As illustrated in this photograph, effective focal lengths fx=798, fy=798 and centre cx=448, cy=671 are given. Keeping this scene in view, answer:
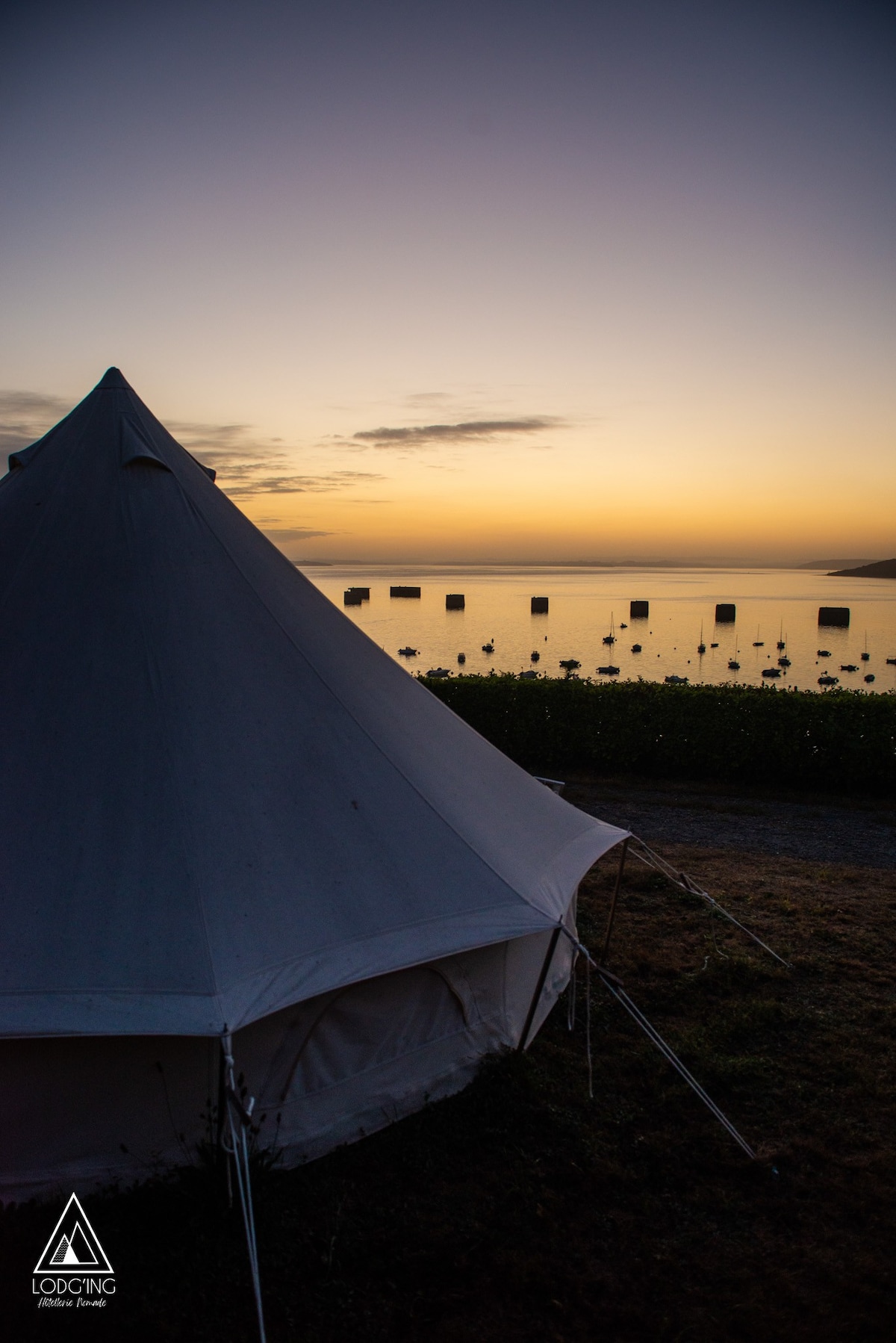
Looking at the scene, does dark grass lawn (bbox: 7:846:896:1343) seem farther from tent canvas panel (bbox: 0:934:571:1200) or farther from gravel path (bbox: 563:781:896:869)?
gravel path (bbox: 563:781:896:869)

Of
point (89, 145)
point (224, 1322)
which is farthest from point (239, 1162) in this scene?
point (89, 145)

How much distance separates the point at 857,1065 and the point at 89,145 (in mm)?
8941

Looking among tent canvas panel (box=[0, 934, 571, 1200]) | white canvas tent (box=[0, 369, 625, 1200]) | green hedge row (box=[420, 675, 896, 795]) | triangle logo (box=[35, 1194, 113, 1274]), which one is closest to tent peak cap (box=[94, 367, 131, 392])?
white canvas tent (box=[0, 369, 625, 1200])

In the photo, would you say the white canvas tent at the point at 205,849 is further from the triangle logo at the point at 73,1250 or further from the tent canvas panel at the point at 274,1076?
the triangle logo at the point at 73,1250

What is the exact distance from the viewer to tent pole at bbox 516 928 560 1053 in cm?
370

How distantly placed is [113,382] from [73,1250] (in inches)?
162

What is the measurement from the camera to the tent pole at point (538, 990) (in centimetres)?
370

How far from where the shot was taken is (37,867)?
119 inches

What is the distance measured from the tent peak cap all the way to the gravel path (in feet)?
20.9

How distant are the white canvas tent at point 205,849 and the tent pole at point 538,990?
0.32 feet

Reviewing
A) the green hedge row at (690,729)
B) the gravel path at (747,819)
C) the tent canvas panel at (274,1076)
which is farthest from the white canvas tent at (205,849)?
the green hedge row at (690,729)

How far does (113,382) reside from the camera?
4551 mm

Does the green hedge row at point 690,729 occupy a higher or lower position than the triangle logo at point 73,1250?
higher

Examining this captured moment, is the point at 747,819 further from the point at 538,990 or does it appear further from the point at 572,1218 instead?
the point at 572,1218
